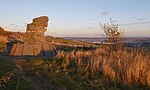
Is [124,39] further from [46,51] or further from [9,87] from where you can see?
[9,87]

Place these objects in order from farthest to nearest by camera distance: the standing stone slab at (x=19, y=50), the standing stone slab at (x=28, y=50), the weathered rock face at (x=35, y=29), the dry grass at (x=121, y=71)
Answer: the weathered rock face at (x=35, y=29) → the standing stone slab at (x=19, y=50) → the standing stone slab at (x=28, y=50) → the dry grass at (x=121, y=71)

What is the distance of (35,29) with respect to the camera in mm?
27438

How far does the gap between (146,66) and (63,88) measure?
3274 millimetres

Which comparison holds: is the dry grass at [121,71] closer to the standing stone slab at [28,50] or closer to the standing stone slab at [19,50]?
the standing stone slab at [28,50]

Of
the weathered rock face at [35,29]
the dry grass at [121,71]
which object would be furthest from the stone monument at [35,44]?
the dry grass at [121,71]

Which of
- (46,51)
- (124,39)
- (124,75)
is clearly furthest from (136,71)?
(46,51)

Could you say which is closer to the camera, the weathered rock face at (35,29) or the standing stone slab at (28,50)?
the standing stone slab at (28,50)

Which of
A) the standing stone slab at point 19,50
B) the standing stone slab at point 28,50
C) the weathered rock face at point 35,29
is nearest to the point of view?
the standing stone slab at point 28,50

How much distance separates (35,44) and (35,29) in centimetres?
197

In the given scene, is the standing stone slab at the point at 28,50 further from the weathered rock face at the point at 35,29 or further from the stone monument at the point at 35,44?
the weathered rock face at the point at 35,29

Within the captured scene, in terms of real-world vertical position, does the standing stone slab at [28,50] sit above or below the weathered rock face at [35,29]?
below

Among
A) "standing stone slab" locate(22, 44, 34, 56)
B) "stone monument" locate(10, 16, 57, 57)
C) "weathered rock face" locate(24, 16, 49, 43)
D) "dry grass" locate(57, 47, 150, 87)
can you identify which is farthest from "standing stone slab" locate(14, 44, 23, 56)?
"dry grass" locate(57, 47, 150, 87)

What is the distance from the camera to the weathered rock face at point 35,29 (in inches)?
1073

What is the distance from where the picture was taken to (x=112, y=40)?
23688mm
